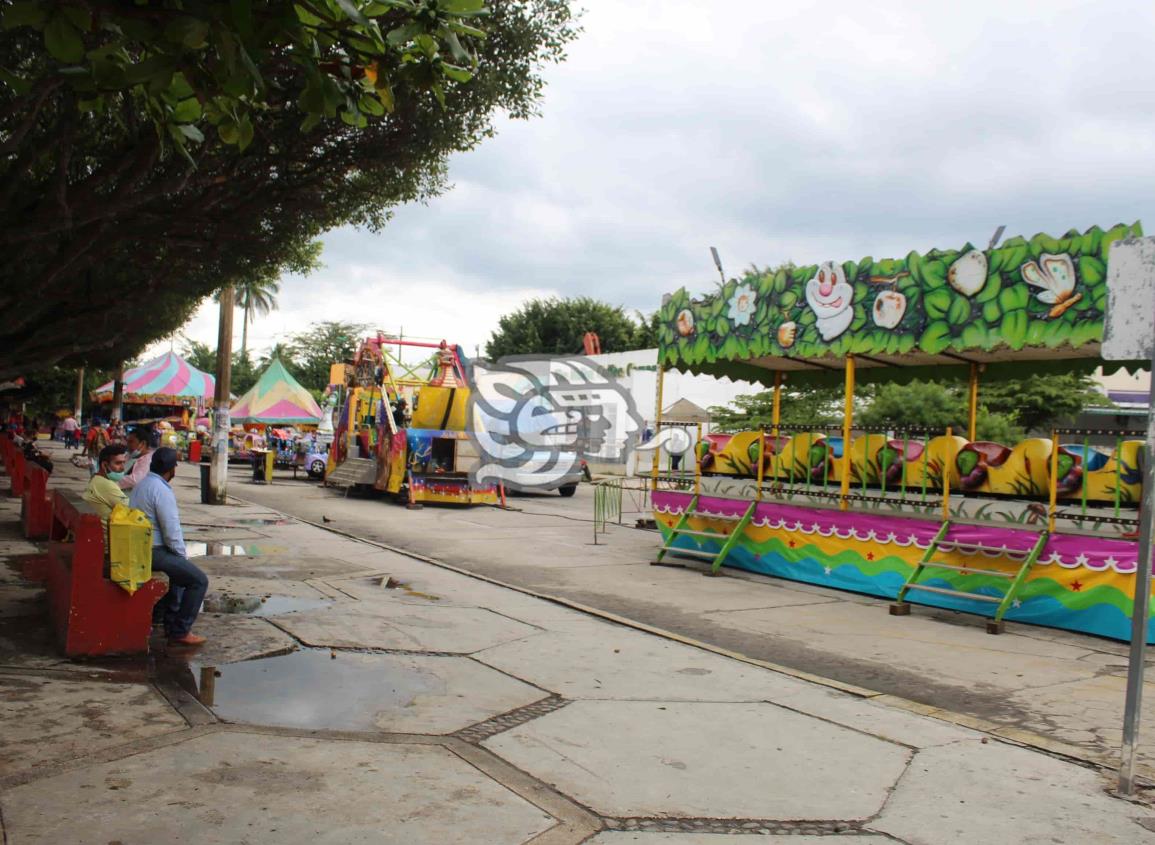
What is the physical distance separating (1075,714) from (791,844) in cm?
334

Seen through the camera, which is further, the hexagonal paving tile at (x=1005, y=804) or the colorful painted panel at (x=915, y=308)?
the colorful painted panel at (x=915, y=308)

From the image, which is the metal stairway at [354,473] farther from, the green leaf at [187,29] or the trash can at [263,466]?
the green leaf at [187,29]

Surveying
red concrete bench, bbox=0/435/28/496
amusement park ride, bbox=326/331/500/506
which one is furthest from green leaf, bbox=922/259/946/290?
red concrete bench, bbox=0/435/28/496

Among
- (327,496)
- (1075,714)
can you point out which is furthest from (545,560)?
(327,496)

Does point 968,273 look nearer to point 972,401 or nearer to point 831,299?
point 831,299

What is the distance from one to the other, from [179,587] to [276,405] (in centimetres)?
3361

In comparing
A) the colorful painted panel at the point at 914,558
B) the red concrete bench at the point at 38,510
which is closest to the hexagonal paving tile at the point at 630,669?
the colorful painted panel at the point at 914,558

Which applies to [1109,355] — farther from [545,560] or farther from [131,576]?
[545,560]

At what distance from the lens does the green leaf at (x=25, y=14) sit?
3185 millimetres

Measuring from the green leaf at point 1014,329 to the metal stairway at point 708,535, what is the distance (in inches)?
164

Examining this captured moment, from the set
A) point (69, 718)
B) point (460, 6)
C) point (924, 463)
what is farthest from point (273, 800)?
point (924, 463)

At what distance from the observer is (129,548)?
657 cm

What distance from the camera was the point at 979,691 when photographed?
6828 mm

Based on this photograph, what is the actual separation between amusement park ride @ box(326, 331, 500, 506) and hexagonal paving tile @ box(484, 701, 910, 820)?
15.1 m
